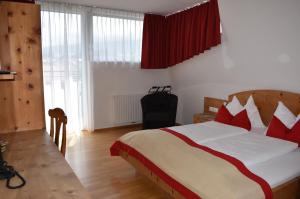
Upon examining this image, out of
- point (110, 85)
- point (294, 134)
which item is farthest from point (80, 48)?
point (294, 134)

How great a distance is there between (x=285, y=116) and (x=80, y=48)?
11.5 ft

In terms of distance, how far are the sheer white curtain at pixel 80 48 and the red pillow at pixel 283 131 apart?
299 cm

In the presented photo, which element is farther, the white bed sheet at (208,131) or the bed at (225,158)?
the white bed sheet at (208,131)

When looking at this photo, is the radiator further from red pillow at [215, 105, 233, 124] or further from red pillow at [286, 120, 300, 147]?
red pillow at [286, 120, 300, 147]

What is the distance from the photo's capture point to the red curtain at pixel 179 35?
3.85m

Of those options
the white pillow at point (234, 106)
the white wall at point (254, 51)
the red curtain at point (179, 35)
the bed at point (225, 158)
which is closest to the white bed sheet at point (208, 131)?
the bed at point (225, 158)

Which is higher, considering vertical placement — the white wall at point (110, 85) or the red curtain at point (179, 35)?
the red curtain at point (179, 35)

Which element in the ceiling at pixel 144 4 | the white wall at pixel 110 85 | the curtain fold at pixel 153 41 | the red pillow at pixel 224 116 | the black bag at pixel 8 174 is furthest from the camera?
the curtain fold at pixel 153 41

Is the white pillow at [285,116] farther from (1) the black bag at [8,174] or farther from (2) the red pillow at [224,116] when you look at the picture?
(1) the black bag at [8,174]

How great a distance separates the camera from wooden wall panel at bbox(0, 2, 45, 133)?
1919 millimetres

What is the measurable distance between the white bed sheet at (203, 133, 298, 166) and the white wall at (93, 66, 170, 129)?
8.78 feet

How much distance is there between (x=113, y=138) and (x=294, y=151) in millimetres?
2886

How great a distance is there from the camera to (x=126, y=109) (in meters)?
5.00

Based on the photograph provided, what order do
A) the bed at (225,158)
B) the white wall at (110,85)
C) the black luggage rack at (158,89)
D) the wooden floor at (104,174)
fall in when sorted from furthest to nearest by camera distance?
the black luggage rack at (158,89)
the white wall at (110,85)
the wooden floor at (104,174)
the bed at (225,158)
